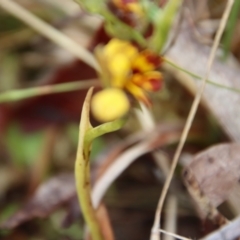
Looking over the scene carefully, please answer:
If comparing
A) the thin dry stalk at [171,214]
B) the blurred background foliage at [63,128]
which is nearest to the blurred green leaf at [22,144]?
the blurred background foliage at [63,128]

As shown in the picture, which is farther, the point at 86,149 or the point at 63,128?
the point at 63,128

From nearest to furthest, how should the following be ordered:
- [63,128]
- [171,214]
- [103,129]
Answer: [103,129]
[171,214]
[63,128]

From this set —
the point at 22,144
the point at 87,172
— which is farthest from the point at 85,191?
the point at 22,144

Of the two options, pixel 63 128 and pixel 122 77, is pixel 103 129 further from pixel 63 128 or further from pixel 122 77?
pixel 63 128

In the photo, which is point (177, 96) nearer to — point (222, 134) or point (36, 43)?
point (222, 134)

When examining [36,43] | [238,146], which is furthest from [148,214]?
[36,43]

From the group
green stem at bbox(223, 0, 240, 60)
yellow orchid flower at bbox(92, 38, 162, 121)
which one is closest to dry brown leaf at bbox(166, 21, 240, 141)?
green stem at bbox(223, 0, 240, 60)
